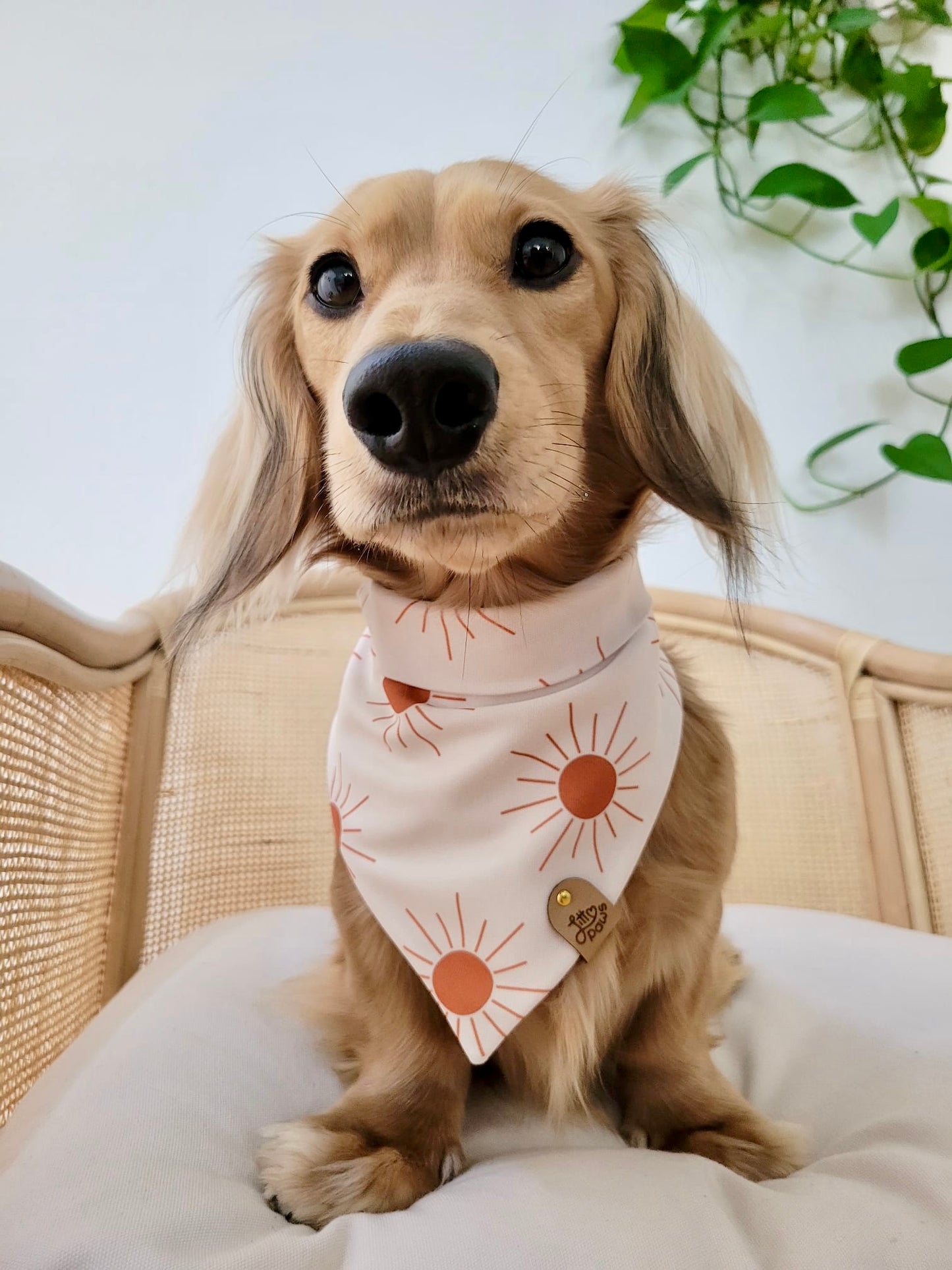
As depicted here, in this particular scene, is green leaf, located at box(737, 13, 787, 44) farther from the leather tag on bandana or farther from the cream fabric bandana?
the leather tag on bandana

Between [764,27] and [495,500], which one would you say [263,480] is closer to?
[495,500]

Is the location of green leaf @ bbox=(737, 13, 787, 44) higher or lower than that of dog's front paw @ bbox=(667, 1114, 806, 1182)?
higher

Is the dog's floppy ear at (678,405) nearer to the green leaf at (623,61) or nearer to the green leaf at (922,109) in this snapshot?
the green leaf at (623,61)

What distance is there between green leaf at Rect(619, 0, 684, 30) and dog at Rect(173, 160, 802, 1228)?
0.89 m

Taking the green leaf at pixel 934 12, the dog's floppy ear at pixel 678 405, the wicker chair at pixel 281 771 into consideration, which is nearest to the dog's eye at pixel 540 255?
the dog's floppy ear at pixel 678 405

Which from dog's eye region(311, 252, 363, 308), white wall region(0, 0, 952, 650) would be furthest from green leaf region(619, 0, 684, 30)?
dog's eye region(311, 252, 363, 308)

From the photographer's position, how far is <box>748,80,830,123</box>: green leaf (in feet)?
5.35

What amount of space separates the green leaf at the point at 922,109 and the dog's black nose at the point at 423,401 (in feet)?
5.02

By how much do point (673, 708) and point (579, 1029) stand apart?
0.32 meters

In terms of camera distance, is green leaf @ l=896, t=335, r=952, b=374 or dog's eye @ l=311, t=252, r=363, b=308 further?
green leaf @ l=896, t=335, r=952, b=374

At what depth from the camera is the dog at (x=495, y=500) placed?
0.66m

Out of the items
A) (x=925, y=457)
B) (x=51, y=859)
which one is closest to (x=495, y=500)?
(x=51, y=859)

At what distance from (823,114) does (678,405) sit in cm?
117

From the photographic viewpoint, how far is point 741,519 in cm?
90
